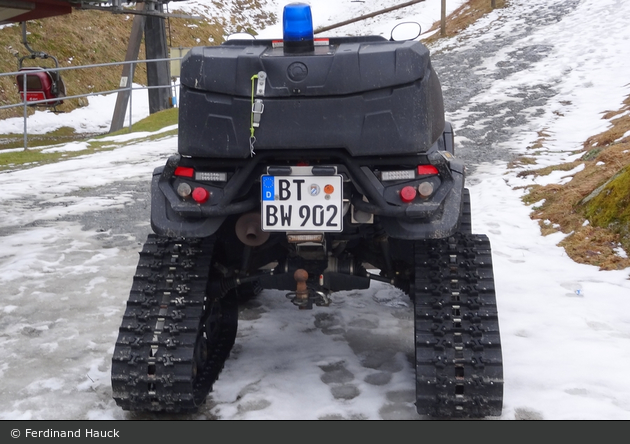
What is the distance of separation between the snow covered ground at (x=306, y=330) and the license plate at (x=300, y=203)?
930mm

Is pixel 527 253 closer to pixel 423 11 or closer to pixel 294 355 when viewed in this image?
pixel 294 355

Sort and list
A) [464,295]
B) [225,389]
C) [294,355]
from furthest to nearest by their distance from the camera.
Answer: [294,355] → [225,389] → [464,295]

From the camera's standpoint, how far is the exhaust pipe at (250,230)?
12.1 feet

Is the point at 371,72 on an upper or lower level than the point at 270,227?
upper

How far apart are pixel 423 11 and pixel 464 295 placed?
102 ft

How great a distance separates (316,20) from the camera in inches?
1469

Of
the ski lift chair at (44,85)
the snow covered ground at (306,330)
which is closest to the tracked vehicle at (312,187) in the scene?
the snow covered ground at (306,330)

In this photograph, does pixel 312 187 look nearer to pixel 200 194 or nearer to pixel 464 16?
pixel 200 194

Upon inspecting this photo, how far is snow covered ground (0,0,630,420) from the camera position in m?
3.65

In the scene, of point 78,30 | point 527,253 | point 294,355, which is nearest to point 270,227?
point 294,355

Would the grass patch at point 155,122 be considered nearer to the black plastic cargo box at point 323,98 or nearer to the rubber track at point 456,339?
the black plastic cargo box at point 323,98

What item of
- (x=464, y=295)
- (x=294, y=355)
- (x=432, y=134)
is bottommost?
(x=294, y=355)

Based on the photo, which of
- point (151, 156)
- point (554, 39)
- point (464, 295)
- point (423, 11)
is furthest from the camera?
point (423, 11)

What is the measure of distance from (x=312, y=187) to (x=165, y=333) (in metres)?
0.98
